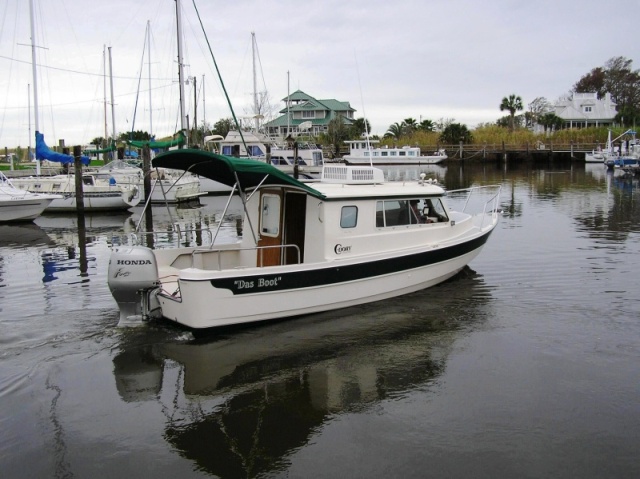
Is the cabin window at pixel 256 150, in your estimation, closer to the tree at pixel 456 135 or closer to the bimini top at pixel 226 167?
the bimini top at pixel 226 167

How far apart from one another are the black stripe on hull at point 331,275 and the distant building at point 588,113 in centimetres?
8298

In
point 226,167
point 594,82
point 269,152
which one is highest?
point 594,82

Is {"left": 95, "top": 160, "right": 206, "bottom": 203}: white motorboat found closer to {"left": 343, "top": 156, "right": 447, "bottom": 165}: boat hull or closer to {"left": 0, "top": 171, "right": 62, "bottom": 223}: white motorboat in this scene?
{"left": 0, "top": 171, "right": 62, "bottom": 223}: white motorboat

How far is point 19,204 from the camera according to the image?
23.6 m

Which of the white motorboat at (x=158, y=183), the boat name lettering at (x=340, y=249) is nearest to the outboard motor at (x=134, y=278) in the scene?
the boat name lettering at (x=340, y=249)

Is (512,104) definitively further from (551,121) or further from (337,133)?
(337,133)

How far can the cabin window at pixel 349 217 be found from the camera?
10914 mm

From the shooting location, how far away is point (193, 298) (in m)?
9.16

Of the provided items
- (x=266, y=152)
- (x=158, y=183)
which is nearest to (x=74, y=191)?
(x=158, y=183)

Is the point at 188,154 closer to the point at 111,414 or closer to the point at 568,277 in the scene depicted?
the point at 111,414

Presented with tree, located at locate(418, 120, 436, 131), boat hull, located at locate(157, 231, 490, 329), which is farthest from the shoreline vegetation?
boat hull, located at locate(157, 231, 490, 329)

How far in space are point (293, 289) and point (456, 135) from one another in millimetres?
72087

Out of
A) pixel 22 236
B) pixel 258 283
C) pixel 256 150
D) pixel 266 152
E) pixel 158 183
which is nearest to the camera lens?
pixel 258 283

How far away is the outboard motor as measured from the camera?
367 inches
